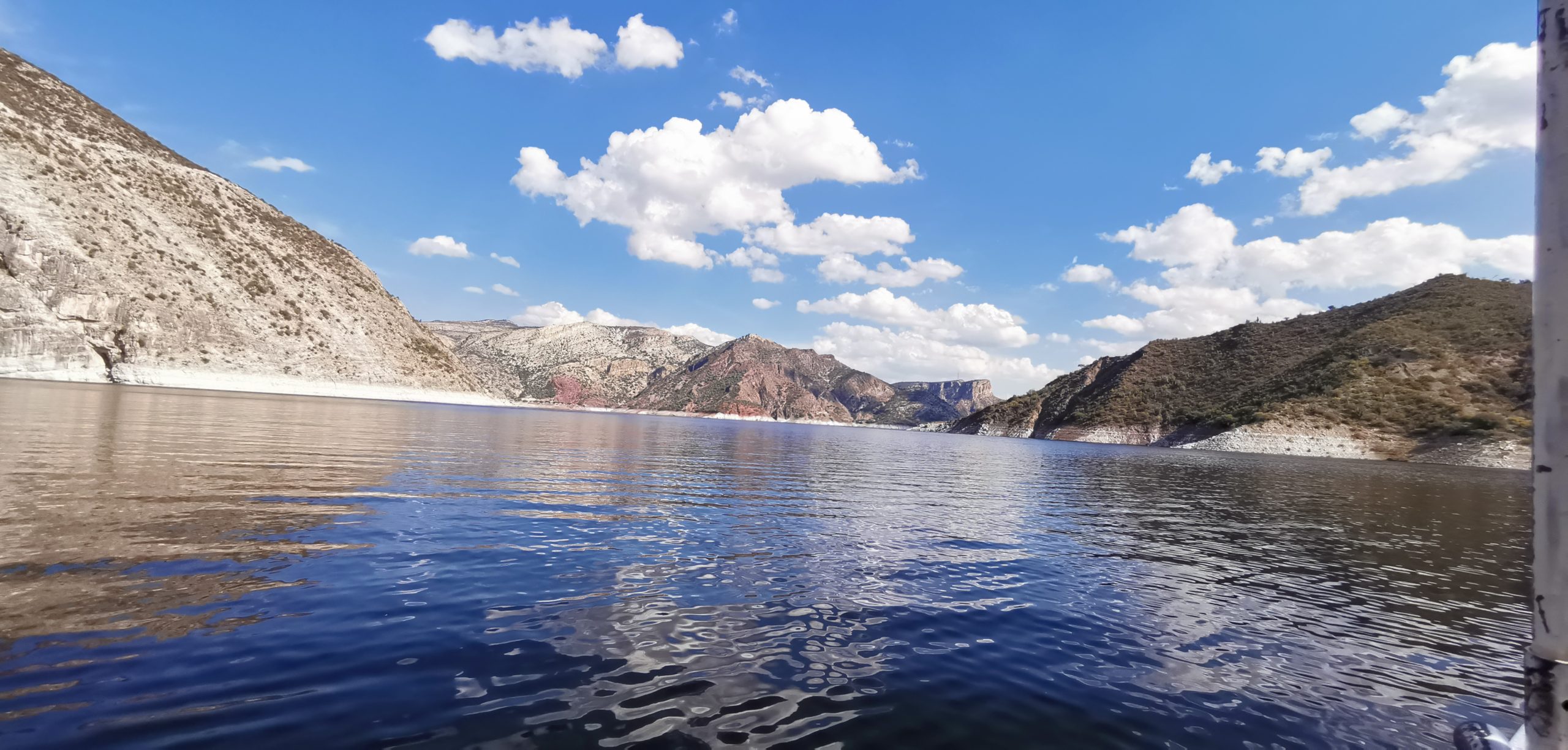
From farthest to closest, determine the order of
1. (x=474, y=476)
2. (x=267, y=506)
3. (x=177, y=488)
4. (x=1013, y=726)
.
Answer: (x=474, y=476)
(x=177, y=488)
(x=267, y=506)
(x=1013, y=726)

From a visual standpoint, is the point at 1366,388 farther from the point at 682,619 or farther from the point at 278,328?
the point at 278,328

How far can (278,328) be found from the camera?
118 m

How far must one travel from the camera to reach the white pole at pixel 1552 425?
3432mm

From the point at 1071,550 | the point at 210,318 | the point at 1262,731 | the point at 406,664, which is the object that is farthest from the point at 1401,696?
the point at 210,318

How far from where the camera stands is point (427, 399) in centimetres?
15150

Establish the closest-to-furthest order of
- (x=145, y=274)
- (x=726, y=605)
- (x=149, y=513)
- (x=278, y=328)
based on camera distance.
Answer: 1. (x=726, y=605)
2. (x=149, y=513)
3. (x=145, y=274)
4. (x=278, y=328)

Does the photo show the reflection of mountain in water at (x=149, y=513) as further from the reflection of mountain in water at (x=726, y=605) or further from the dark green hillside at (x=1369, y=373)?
the dark green hillside at (x=1369, y=373)

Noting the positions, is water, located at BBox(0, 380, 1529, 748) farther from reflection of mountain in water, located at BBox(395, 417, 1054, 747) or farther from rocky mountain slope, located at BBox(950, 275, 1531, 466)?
rocky mountain slope, located at BBox(950, 275, 1531, 466)

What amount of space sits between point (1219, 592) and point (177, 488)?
2574 centimetres

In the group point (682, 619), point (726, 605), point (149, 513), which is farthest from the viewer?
point (149, 513)

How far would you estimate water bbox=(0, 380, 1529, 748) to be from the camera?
5902 millimetres

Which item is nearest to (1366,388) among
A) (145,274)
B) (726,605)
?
(726,605)

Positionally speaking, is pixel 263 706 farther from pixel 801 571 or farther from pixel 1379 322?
pixel 1379 322

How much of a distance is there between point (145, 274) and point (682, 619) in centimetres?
13899
